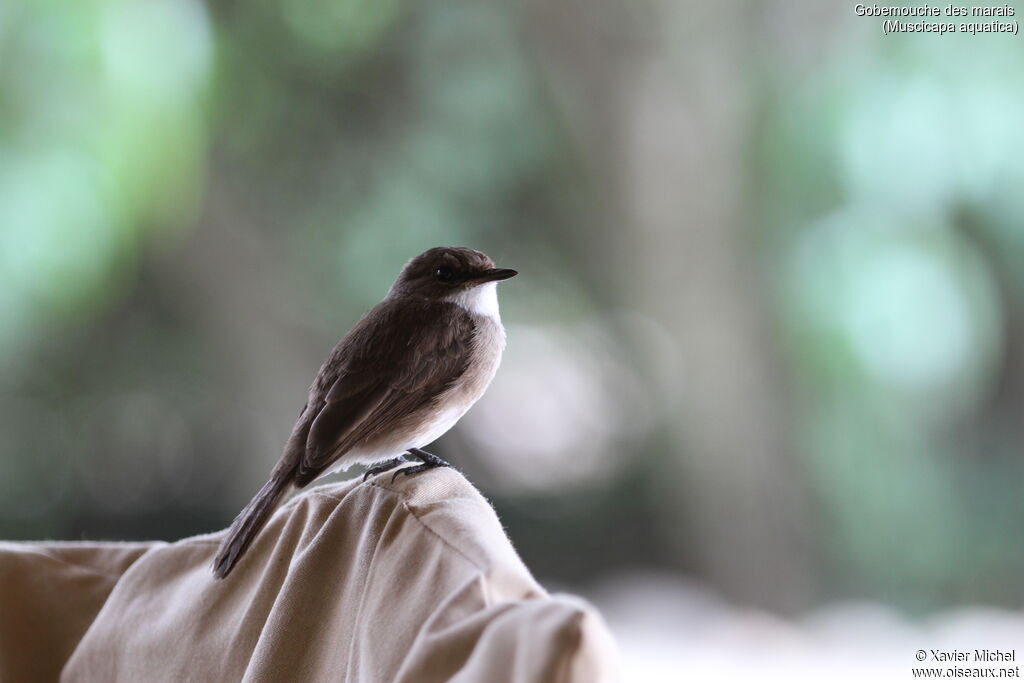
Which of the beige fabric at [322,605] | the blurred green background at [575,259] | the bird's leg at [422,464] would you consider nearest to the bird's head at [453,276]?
the bird's leg at [422,464]

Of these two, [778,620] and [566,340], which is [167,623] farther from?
[778,620]

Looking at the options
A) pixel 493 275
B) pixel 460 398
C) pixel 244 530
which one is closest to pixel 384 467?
pixel 460 398

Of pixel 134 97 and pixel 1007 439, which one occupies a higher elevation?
pixel 134 97

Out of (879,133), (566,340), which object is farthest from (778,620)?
(879,133)

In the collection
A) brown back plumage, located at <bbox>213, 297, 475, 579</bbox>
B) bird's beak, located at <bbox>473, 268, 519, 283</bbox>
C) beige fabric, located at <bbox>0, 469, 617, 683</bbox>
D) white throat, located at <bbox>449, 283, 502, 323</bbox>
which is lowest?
beige fabric, located at <bbox>0, 469, 617, 683</bbox>

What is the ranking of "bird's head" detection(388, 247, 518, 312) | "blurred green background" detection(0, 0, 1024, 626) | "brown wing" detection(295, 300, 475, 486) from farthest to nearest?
"blurred green background" detection(0, 0, 1024, 626) < "bird's head" detection(388, 247, 518, 312) < "brown wing" detection(295, 300, 475, 486)

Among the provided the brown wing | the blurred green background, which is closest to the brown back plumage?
the brown wing

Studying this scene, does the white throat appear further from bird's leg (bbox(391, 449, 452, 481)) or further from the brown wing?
bird's leg (bbox(391, 449, 452, 481))

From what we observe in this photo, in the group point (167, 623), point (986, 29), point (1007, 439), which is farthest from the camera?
point (1007, 439)
